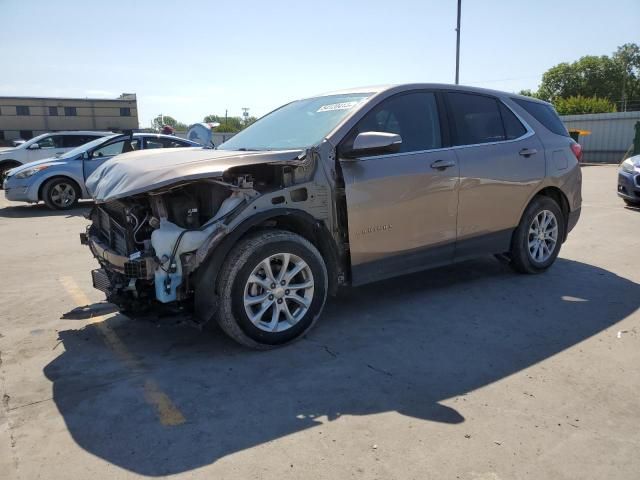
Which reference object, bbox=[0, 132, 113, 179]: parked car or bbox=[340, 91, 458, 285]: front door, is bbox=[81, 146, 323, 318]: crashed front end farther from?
bbox=[0, 132, 113, 179]: parked car

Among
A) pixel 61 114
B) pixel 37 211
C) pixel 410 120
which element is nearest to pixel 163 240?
pixel 410 120

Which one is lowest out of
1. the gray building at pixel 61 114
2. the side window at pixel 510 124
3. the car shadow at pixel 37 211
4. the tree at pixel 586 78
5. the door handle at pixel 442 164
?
the car shadow at pixel 37 211

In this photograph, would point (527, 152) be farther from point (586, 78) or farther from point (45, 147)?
point (586, 78)

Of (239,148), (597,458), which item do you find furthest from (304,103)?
(597,458)

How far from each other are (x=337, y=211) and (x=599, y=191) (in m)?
11.2

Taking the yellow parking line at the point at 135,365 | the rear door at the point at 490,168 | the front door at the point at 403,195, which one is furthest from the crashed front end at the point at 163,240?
the rear door at the point at 490,168

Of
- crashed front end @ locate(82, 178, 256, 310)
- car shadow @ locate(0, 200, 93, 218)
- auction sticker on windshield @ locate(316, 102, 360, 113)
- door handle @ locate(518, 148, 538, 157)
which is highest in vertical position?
auction sticker on windshield @ locate(316, 102, 360, 113)

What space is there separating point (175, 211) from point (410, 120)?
214cm

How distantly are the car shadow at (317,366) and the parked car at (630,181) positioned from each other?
17.1ft

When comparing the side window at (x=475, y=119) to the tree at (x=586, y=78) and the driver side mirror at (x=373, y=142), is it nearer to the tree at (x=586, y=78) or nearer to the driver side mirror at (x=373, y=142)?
the driver side mirror at (x=373, y=142)

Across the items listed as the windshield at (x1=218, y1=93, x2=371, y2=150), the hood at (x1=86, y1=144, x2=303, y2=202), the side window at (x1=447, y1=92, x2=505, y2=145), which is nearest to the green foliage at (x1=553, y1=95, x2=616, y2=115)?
the side window at (x1=447, y1=92, x2=505, y2=145)

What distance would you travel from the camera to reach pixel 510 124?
5.32 meters

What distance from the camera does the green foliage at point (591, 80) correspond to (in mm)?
77250

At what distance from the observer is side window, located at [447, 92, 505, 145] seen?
4.84 metres
